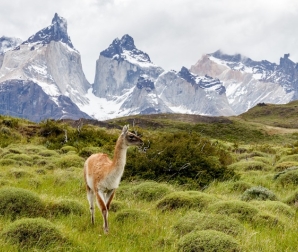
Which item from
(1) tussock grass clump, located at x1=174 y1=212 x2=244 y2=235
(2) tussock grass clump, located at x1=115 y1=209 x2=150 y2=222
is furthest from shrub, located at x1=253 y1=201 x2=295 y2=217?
(2) tussock grass clump, located at x1=115 y1=209 x2=150 y2=222

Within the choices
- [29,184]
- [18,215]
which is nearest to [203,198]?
[18,215]

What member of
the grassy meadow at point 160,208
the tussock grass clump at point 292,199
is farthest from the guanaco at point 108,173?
the tussock grass clump at point 292,199

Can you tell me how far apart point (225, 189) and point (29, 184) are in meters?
6.65

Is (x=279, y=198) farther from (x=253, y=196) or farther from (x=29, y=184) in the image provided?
(x=29, y=184)

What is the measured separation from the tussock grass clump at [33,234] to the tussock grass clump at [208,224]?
2445 mm

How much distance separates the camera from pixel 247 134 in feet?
263

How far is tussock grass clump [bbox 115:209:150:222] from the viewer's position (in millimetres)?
9258

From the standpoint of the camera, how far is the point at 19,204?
29.9 ft

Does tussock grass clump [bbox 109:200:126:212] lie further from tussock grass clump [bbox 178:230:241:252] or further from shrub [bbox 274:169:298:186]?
shrub [bbox 274:169:298:186]

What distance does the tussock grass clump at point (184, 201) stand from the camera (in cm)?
1075

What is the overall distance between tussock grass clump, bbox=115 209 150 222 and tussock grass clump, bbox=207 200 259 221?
1.64 meters

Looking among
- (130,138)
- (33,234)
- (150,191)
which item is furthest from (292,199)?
(33,234)

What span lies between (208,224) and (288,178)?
8533 millimetres

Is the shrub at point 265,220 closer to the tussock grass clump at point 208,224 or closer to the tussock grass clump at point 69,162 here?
the tussock grass clump at point 208,224
